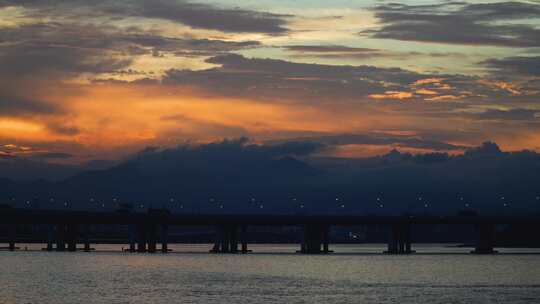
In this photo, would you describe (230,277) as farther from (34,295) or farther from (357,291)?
(34,295)

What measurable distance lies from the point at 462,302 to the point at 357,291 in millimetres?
20482

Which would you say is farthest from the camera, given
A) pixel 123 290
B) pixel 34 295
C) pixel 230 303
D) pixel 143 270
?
pixel 143 270

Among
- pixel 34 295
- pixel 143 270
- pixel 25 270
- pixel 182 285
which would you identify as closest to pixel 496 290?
pixel 182 285

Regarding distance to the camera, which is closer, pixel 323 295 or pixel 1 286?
→ pixel 323 295

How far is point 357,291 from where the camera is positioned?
142 metres

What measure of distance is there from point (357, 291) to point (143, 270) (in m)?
63.4

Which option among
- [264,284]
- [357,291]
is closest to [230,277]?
[264,284]

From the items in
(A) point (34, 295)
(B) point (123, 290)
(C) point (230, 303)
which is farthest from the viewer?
(B) point (123, 290)

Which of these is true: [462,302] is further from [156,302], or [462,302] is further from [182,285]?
[182,285]

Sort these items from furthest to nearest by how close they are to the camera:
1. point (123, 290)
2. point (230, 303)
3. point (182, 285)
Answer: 1. point (182, 285)
2. point (123, 290)
3. point (230, 303)

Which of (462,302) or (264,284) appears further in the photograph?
(264,284)

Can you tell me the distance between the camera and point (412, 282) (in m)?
164

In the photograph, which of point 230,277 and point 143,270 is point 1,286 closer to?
point 230,277

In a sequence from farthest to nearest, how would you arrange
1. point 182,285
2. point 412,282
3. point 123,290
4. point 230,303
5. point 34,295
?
point 412,282
point 182,285
point 123,290
point 34,295
point 230,303
